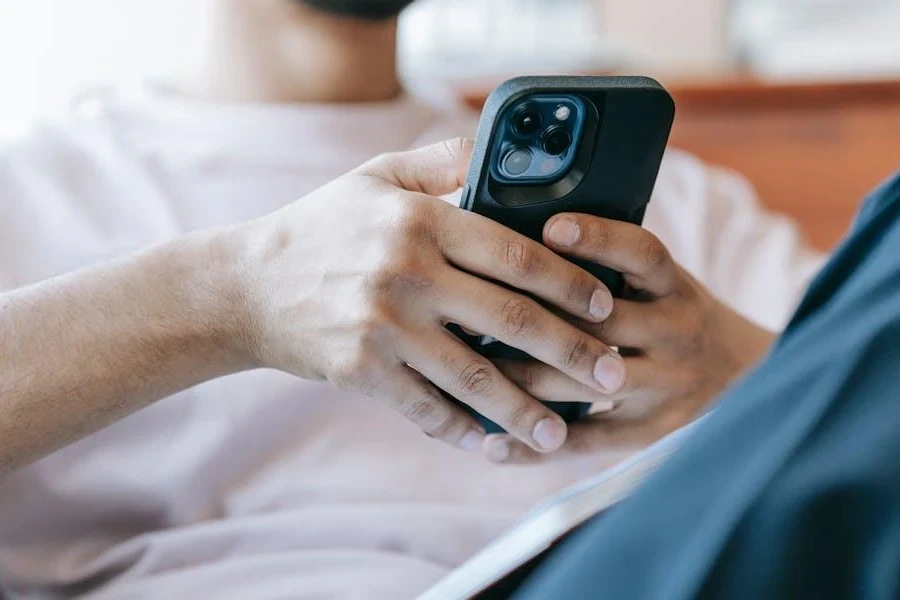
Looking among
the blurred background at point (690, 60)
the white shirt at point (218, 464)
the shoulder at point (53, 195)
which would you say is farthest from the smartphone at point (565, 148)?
the blurred background at point (690, 60)

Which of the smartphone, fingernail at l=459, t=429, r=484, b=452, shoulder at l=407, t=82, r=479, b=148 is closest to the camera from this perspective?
the smartphone

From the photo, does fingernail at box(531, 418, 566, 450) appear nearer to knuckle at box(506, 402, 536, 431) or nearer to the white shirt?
knuckle at box(506, 402, 536, 431)

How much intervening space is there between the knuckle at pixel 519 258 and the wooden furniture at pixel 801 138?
0.88 metres

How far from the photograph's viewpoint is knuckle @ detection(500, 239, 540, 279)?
0.51 meters

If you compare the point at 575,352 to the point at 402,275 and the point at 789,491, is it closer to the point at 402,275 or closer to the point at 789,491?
the point at 402,275

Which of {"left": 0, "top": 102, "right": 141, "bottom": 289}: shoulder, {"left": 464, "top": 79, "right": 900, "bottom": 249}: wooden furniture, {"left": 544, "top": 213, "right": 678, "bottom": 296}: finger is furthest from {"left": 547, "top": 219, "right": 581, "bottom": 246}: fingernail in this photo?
{"left": 464, "top": 79, "right": 900, "bottom": 249}: wooden furniture

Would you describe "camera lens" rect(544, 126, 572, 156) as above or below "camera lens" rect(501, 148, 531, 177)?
above

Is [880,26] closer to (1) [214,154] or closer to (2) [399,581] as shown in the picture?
(1) [214,154]

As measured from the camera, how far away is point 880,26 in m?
1.60

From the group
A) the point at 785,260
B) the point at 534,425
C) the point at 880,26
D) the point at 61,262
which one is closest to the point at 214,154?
the point at 61,262

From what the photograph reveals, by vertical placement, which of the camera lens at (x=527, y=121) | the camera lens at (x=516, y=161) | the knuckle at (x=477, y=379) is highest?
the camera lens at (x=527, y=121)

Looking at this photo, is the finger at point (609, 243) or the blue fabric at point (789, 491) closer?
the blue fabric at point (789, 491)

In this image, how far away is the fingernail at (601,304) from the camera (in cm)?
54

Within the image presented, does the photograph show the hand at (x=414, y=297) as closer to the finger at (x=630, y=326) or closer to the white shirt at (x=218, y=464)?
the finger at (x=630, y=326)
